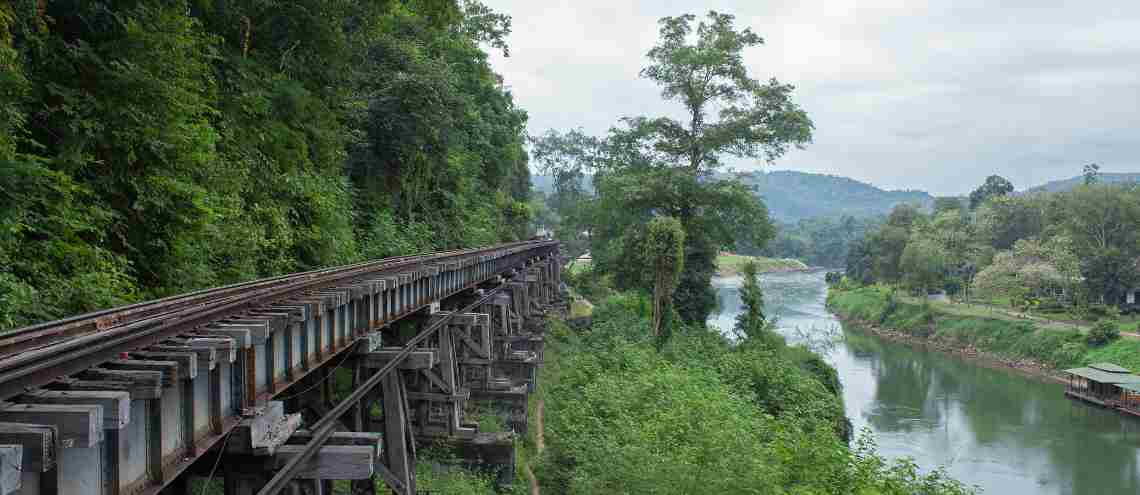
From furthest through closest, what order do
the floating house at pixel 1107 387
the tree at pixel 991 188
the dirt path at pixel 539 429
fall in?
1. the tree at pixel 991 188
2. the floating house at pixel 1107 387
3. the dirt path at pixel 539 429

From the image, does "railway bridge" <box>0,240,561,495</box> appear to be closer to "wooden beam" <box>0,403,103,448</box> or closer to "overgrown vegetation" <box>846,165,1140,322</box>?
"wooden beam" <box>0,403,103,448</box>

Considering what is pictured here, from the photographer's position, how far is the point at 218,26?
1546 cm

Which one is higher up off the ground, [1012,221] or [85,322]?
[1012,221]

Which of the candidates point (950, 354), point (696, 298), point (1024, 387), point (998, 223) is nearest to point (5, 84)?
point (696, 298)

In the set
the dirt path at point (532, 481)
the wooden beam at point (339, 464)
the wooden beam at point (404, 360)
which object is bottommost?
the dirt path at point (532, 481)

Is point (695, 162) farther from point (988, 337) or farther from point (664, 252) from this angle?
point (988, 337)

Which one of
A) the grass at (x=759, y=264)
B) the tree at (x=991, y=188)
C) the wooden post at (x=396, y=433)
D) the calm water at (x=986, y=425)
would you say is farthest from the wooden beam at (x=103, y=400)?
the tree at (x=991, y=188)

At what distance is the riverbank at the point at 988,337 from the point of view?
4653 cm

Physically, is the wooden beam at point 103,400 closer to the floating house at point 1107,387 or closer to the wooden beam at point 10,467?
the wooden beam at point 10,467

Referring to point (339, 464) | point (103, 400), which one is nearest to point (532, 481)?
point (339, 464)

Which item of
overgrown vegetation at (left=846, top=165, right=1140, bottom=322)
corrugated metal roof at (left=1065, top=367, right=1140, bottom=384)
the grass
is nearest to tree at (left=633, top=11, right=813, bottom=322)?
corrugated metal roof at (left=1065, top=367, right=1140, bottom=384)

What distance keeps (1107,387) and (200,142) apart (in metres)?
43.8

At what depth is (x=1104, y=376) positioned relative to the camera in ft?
127

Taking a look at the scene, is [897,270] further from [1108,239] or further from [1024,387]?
[1024,387]
